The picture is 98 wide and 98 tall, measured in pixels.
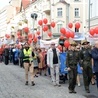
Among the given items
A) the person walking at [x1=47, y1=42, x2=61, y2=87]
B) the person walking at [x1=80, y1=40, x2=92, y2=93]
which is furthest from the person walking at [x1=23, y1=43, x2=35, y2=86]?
the person walking at [x1=80, y1=40, x2=92, y2=93]

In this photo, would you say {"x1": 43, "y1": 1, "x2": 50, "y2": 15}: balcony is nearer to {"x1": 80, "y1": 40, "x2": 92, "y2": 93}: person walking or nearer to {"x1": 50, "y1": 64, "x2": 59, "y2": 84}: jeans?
{"x1": 50, "y1": 64, "x2": 59, "y2": 84}: jeans

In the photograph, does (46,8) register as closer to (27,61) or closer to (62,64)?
(62,64)

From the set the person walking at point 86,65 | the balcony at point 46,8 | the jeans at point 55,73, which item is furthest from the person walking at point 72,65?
the balcony at point 46,8

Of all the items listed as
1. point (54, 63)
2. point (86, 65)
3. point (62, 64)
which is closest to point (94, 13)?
point (62, 64)

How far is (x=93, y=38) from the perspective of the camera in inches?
799

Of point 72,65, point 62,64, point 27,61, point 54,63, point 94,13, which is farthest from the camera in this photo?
point 94,13

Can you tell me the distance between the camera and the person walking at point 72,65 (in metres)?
14.0

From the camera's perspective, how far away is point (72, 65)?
1412 centimetres

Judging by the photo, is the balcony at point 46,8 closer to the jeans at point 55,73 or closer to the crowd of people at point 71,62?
the crowd of people at point 71,62

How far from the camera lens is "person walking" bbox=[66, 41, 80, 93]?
45.8 ft

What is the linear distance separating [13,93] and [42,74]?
9.25 m

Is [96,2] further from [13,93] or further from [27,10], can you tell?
[27,10]

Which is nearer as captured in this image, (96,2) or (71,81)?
(71,81)

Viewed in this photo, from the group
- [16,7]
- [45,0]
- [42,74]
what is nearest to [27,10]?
[45,0]
